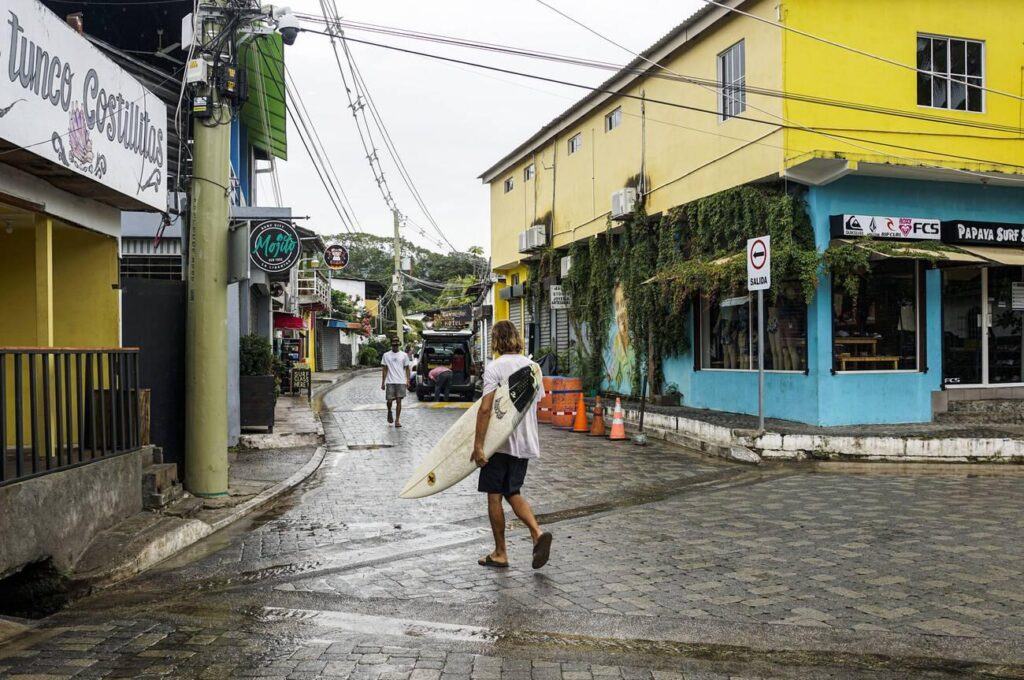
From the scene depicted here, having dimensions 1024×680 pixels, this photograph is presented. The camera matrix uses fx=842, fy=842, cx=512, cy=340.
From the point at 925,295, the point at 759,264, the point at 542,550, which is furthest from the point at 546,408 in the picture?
the point at 542,550

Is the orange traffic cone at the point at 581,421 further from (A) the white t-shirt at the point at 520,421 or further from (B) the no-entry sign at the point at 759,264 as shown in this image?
(A) the white t-shirt at the point at 520,421

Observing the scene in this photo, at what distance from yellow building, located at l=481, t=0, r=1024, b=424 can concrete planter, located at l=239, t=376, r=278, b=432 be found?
780 centimetres

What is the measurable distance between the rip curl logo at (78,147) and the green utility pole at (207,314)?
1438 millimetres

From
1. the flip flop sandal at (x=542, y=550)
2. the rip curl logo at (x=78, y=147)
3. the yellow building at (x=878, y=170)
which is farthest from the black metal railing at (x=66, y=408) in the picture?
the yellow building at (x=878, y=170)

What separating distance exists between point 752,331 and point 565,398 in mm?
3990

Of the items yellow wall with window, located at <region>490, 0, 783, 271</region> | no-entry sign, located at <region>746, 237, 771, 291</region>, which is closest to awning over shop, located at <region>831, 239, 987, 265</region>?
yellow wall with window, located at <region>490, 0, 783, 271</region>

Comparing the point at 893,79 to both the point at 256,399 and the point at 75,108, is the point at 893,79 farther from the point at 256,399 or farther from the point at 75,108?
the point at 75,108

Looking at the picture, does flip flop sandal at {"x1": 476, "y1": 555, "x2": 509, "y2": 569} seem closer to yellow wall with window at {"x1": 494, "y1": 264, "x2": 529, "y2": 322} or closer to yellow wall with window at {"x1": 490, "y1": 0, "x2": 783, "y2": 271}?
yellow wall with window at {"x1": 490, "y1": 0, "x2": 783, "y2": 271}

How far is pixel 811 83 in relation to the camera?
44.9 ft

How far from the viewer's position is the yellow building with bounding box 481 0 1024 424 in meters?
13.6

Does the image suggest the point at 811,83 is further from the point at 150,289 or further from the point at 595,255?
the point at 150,289

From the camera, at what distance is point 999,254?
13633 millimetres

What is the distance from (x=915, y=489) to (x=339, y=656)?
754cm

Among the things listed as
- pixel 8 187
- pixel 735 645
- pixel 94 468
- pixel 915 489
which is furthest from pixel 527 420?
pixel 915 489
